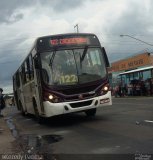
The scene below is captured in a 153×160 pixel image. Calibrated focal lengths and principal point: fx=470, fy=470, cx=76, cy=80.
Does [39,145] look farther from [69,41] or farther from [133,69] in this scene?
[133,69]

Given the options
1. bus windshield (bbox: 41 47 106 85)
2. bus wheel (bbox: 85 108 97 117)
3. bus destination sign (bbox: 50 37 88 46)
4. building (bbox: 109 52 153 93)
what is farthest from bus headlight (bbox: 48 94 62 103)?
building (bbox: 109 52 153 93)

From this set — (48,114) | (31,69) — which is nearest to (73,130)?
(48,114)

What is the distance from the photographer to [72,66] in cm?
1742

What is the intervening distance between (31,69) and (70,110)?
11.4 feet

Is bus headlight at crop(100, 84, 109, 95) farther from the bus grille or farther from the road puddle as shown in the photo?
the road puddle

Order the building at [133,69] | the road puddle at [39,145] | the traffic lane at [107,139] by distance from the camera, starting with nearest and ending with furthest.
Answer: the traffic lane at [107,139] → the road puddle at [39,145] → the building at [133,69]

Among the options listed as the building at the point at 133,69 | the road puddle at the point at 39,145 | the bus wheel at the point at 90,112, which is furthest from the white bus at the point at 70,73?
the building at the point at 133,69

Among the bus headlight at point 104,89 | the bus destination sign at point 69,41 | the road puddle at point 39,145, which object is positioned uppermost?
the bus destination sign at point 69,41

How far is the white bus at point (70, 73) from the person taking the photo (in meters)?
17.0

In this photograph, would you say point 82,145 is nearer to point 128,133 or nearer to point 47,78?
point 128,133

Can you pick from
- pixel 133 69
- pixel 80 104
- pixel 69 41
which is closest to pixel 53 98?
pixel 80 104

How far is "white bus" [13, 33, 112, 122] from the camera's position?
1700 centimetres

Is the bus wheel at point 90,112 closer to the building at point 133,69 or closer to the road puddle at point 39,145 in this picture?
the road puddle at point 39,145

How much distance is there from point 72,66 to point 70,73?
298mm
